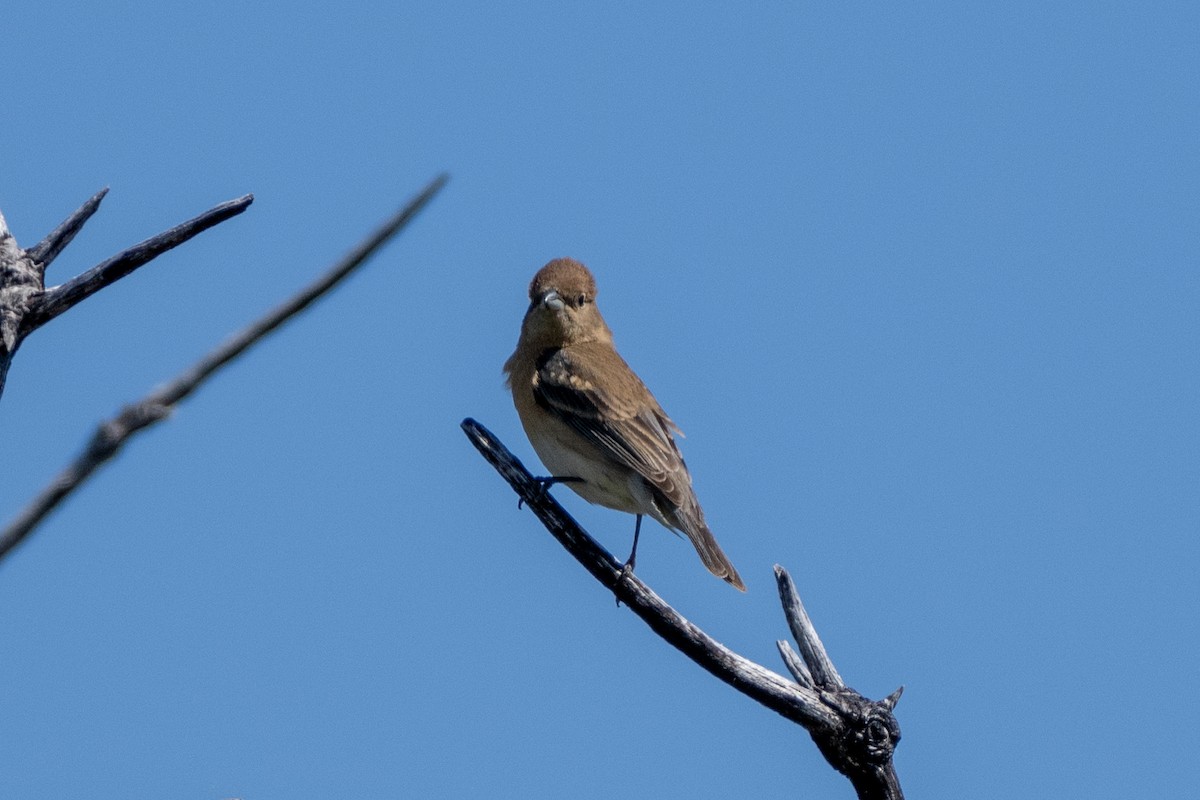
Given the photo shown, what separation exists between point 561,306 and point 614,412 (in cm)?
106

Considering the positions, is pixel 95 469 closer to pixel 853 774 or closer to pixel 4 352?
pixel 4 352

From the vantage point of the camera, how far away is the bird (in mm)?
7750

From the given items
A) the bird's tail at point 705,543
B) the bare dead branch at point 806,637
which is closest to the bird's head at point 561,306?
the bird's tail at point 705,543

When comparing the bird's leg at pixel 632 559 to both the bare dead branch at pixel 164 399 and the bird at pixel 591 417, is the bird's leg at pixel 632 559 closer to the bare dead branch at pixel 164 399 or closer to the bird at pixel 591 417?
the bird at pixel 591 417

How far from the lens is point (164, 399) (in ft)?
3.83

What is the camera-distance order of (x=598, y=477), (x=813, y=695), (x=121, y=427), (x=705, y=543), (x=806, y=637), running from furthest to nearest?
(x=598, y=477)
(x=705, y=543)
(x=806, y=637)
(x=813, y=695)
(x=121, y=427)

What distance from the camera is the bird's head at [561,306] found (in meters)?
8.91

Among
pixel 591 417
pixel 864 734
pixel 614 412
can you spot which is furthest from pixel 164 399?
pixel 614 412

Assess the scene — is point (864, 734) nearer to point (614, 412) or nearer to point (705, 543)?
point (705, 543)

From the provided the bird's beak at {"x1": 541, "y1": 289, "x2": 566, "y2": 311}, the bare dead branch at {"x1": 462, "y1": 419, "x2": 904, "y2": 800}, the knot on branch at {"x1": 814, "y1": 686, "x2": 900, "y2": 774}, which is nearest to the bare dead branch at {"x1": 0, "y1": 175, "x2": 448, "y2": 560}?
the bare dead branch at {"x1": 462, "y1": 419, "x2": 904, "y2": 800}

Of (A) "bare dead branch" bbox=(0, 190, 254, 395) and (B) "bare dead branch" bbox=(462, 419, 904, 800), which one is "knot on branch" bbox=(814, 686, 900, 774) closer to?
(B) "bare dead branch" bbox=(462, 419, 904, 800)

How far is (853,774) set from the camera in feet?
17.5

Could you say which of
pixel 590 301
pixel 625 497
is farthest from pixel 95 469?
pixel 590 301

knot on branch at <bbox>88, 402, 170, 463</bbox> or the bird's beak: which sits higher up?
the bird's beak
